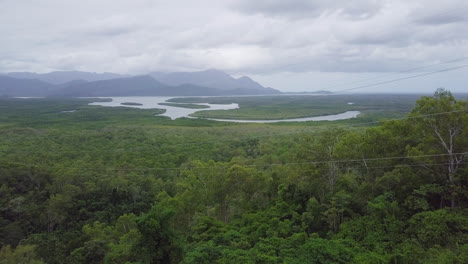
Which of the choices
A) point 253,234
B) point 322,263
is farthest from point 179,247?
point 322,263

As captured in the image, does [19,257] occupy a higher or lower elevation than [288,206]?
lower

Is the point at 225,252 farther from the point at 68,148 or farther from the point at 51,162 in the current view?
the point at 68,148

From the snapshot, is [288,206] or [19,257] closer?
[19,257]

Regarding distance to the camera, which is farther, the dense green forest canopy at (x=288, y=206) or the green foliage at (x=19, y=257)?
the green foliage at (x=19, y=257)

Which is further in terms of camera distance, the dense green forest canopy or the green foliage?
the green foliage

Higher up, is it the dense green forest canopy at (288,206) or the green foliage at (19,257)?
the dense green forest canopy at (288,206)

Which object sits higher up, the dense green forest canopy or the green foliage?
the dense green forest canopy

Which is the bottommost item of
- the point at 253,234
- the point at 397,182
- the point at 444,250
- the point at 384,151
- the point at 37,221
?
the point at 37,221

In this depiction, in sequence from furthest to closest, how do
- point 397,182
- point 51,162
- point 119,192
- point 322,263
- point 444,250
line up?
point 51,162 → point 119,192 → point 397,182 → point 322,263 → point 444,250
